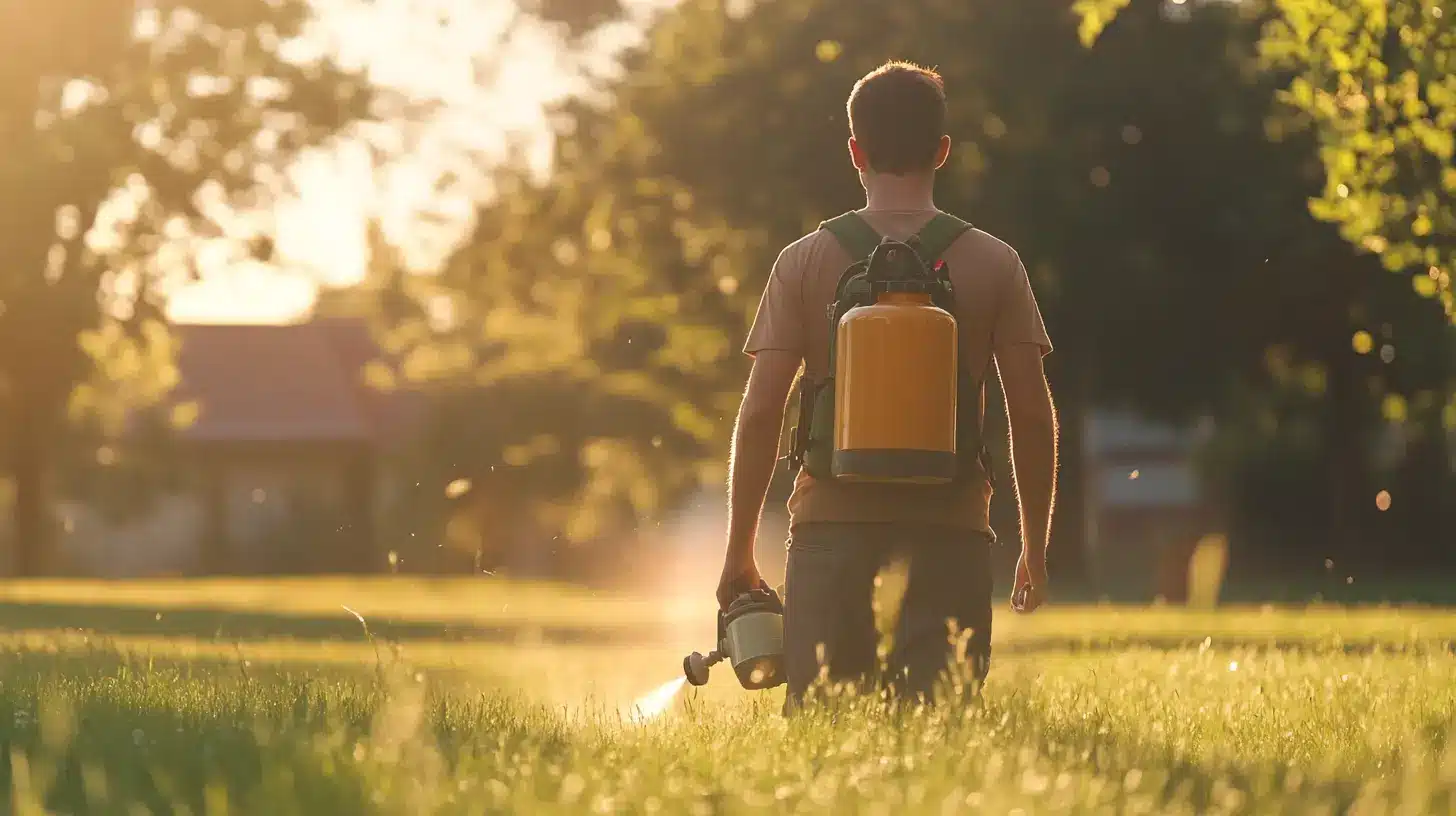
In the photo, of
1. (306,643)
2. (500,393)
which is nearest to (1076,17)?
(306,643)

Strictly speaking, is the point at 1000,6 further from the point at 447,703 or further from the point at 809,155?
the point at 447,703

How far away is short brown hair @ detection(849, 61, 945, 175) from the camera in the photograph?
655cm

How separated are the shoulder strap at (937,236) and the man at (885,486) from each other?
3cm

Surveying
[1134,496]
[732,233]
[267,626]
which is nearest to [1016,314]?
[267,626]

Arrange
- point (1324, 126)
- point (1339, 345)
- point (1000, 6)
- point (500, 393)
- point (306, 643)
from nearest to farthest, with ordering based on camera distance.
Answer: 1. point (1324, 126)
2. point (306, 643)
3. point (1000, 6)
4. point (1339, 345)
5. point (500, 393)

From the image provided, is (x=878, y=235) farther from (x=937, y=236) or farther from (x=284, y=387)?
(x=284, y=387)

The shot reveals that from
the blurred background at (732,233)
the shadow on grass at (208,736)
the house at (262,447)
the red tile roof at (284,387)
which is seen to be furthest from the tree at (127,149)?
the shadow on grass at (208,736)

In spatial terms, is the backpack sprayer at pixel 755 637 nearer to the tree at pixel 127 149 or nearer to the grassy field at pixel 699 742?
the grassy field at pixel 699 742

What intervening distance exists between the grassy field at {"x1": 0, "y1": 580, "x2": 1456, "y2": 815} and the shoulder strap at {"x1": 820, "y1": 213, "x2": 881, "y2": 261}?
1245mm

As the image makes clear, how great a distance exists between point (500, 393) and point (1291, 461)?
21.4 metres

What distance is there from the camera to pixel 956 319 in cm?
651

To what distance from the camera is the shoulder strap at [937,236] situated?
6.49 meters

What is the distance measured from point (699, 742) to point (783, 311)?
1220 millimetres

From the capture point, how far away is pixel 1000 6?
3478 cm
